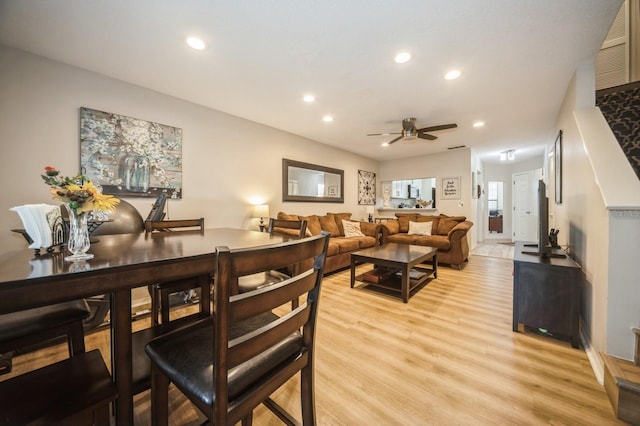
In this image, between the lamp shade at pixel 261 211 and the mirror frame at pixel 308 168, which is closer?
the lamp shade at pixel 261 211

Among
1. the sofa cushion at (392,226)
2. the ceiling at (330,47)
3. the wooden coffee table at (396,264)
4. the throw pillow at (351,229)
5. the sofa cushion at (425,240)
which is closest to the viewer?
the ceiling at (330,47)

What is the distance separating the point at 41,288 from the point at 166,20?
6.61 ft

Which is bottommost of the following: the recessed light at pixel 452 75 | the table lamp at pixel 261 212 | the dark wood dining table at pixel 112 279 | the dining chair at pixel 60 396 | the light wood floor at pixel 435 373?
the light wood floor at pixel 435 373

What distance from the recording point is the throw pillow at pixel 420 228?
5.14 m

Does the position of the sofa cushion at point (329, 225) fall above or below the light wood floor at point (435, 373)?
above

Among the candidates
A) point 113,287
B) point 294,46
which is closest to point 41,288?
point 113,287

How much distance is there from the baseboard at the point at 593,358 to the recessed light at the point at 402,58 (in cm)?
267

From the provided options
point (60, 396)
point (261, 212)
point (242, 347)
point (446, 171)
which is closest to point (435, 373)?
point (242, 347)

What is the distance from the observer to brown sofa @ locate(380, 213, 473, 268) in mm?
4285

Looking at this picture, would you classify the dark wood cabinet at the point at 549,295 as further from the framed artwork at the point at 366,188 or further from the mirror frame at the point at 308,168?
the framed artwork at the point at 366,188

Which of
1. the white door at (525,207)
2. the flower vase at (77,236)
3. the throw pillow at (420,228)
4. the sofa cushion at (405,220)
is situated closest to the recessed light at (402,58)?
the flower vase at (77,236)

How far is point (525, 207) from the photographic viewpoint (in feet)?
23.1

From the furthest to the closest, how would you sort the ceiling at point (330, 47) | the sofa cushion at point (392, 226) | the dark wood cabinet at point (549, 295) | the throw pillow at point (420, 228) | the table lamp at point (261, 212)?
1. the sofa cushion at point (392, 226)
2. the throw pillow at point (420, 228)
3. the table lamp at point (261, 212)
4. the dark wood cabinet at point (549, 295)
5. the ceiling at point (330, 47)

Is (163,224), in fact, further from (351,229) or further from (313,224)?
(351,229)
